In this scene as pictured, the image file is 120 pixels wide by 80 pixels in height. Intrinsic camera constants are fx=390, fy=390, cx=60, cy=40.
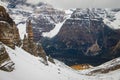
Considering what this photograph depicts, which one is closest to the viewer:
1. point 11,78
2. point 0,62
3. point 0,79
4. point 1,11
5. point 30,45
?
point 0,79

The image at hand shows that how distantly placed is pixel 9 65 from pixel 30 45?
238ft

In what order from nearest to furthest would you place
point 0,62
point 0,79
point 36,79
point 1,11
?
point 0,79 < point 0,62 < point 36,79 < point 1,11

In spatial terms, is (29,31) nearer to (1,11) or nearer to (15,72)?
(1,11)

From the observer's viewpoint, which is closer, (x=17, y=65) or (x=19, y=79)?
(x=19, y=79)

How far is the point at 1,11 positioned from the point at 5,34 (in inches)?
414

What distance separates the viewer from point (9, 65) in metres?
45.8

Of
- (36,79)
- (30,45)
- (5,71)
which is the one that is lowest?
(30,45)

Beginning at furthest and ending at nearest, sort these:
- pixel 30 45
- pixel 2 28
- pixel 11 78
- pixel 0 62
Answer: pixel 30 45 < pixel 2 28 < pixel 0 62 < pixel 11 78

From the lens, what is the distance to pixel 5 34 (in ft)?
201

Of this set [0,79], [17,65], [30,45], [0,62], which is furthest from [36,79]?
[30,45]

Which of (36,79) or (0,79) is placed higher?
(0,79)

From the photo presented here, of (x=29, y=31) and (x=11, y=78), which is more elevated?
(x=11, y=78)

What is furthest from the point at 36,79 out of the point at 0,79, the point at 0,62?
the point at 0,79

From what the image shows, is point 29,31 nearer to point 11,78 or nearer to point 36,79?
point 36,79
